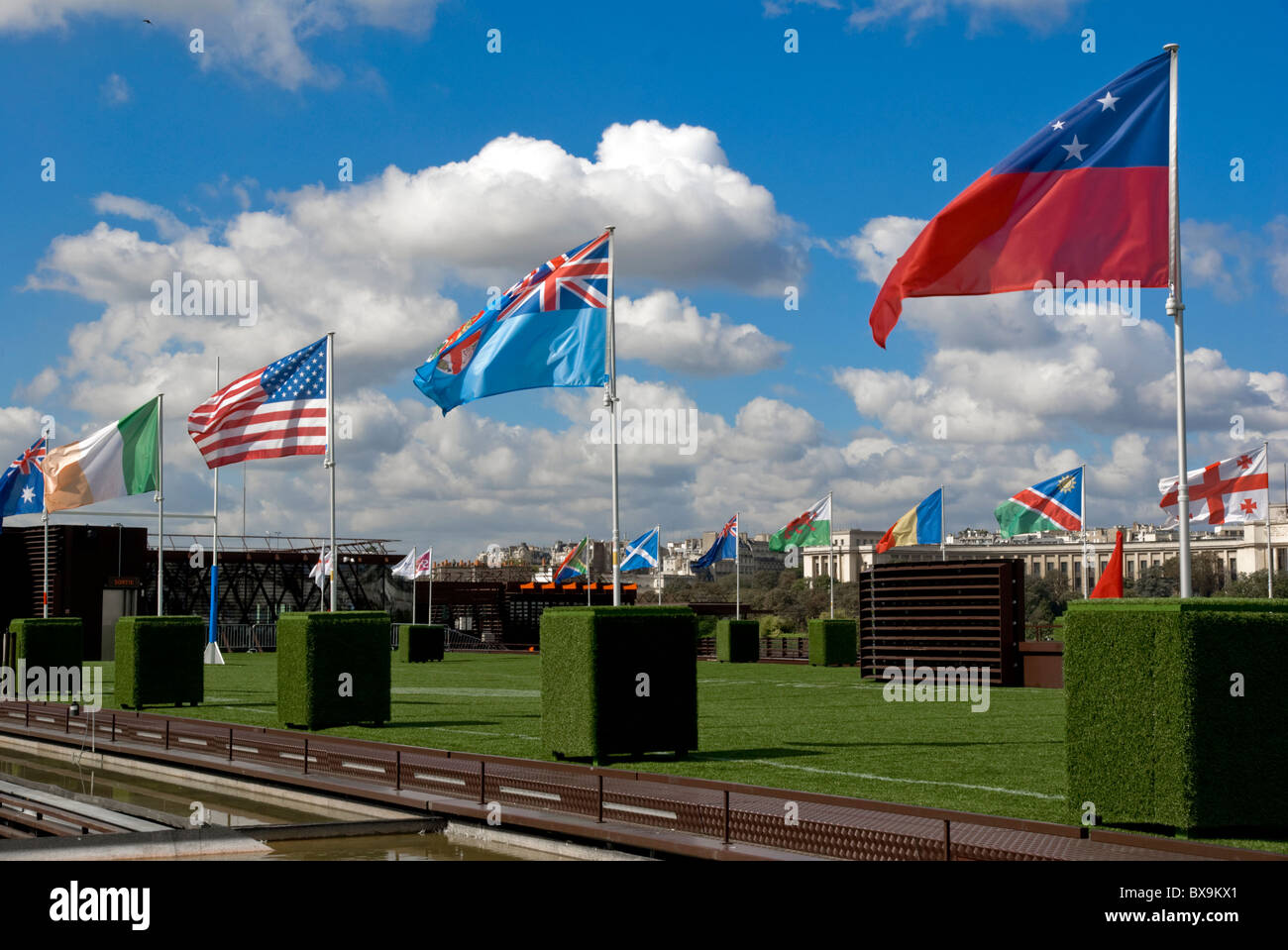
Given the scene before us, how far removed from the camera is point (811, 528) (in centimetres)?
4875

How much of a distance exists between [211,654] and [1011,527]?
90.6ft

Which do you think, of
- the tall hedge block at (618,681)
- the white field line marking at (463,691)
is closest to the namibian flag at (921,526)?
the white field line marking at (463,691)

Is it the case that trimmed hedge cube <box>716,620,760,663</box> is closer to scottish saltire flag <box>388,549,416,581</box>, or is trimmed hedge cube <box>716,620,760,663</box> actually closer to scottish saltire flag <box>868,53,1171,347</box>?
scottish saltire flag <box>388,549,416,581</box>

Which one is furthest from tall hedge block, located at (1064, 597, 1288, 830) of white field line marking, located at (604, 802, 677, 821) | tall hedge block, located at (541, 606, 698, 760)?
tall hedge block, located at (541, 606, 698, 760)

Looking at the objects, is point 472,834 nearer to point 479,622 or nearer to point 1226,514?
point 1226,514

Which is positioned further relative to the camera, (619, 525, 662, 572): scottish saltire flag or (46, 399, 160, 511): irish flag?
(619, 525, 662, 572): scottish saltire flag

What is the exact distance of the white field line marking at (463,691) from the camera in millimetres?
31953

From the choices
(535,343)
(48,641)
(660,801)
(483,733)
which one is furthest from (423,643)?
(660,801)

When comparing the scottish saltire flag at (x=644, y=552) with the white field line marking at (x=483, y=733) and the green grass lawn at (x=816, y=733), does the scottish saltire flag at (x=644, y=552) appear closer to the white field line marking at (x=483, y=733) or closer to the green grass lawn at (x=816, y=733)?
the green grass lawn at (x=816, y=733)

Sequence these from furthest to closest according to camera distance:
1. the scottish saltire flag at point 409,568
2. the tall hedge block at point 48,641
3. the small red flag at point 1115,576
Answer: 1. the scottish saltire flag at point 409,568
2. the tall hedge block at point 48,641
3. the small red flag at point 1115,576

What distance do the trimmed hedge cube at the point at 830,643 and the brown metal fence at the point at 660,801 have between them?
28129 millimetres

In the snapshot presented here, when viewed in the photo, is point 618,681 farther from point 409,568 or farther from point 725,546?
point 409,568

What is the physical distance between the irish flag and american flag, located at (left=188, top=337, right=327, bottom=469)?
7605 mm

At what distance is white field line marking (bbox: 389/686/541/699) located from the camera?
32.0m
